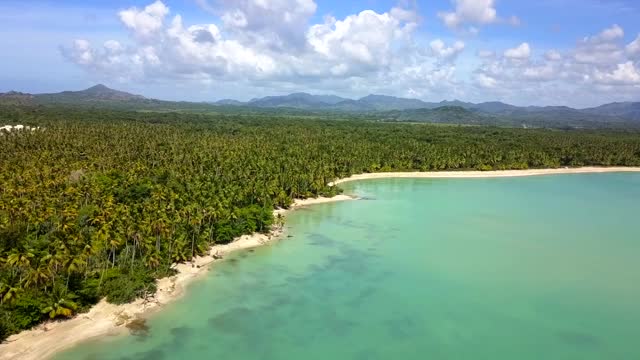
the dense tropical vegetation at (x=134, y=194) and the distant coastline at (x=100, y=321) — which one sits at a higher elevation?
the dense tropical vegetation at (x=134, y=194)

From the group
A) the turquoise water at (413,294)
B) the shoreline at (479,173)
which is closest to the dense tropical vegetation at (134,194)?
the shoreline at (479,173)

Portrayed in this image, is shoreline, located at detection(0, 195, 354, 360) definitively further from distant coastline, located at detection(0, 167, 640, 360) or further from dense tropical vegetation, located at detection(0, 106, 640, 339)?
dense tropical vegetation, located at detection(0, 106, 640, 339)

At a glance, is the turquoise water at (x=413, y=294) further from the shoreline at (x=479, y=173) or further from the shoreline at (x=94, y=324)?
the shoreline at (x=479, y=173)

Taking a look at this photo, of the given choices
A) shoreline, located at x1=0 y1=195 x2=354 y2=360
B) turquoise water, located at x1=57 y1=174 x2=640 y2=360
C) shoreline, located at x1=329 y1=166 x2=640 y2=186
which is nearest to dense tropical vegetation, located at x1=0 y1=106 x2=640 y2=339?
shoreline, located at x1=0 y1=195 x2=354 y2=360

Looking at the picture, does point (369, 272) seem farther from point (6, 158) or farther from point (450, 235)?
point (6, 158)

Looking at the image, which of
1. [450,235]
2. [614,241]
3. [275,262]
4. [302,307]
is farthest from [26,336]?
[614,241]

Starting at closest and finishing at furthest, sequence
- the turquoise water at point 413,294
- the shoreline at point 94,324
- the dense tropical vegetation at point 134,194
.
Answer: the shoreline at point 94,324 < the turquoise water at point 413,294 < the dense tropical vegetation at point 134,194
